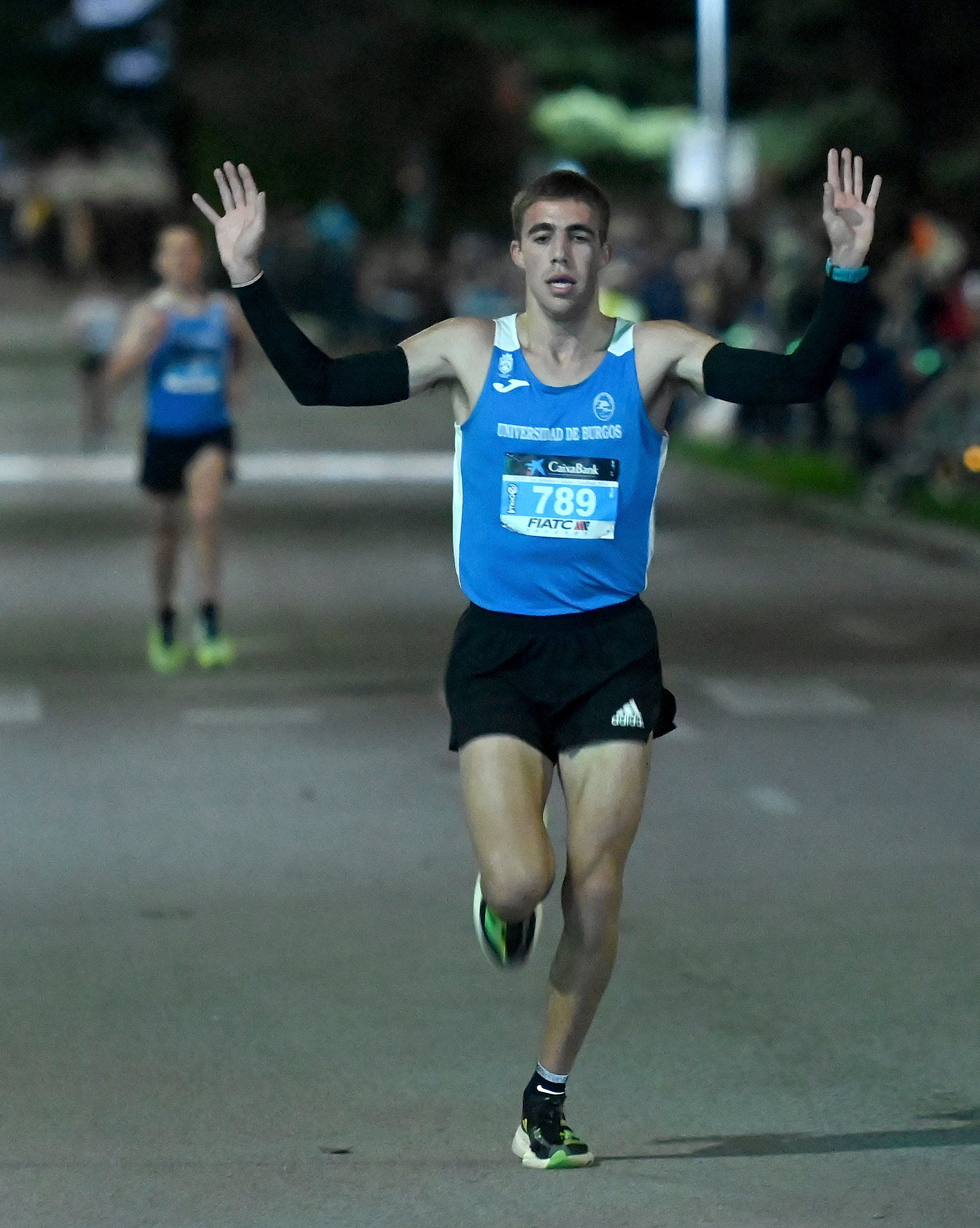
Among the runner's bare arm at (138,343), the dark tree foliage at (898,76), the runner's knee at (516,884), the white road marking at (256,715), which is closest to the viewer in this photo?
the runner's knee at (516,884)

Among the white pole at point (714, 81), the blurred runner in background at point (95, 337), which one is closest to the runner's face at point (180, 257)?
the blurred runner in background at point (95, 337)

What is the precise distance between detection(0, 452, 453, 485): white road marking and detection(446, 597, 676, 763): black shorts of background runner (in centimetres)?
1988

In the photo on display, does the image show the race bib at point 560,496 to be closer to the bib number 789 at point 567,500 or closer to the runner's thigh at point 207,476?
the bib number 789 at point 567,500

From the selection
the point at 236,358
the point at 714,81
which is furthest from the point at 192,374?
the point at 714,81

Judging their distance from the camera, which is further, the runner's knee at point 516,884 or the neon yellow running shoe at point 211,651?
the neon yellow running shoe at point 211,651

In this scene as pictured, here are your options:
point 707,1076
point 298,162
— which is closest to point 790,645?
point 707,1076

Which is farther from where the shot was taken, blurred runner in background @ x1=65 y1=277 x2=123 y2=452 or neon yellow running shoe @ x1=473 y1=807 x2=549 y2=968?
blurred runner in background @ x1=65 y1=277 x2=123 y2=452

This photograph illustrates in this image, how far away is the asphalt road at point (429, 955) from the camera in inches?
229

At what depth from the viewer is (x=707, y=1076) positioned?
6668 millimetres

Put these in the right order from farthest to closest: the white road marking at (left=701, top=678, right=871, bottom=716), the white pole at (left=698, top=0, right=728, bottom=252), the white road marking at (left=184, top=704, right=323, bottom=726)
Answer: the white pole at (left=698, top=0, right=728, bottom=252)
the white road marking at (left=701, top=678, right=871, bottom=716)
the white road marking at (left=184, top=704, right=323, bottom=726)

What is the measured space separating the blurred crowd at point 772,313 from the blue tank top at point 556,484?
5.50 feet

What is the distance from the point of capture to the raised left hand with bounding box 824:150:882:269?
19.4ft

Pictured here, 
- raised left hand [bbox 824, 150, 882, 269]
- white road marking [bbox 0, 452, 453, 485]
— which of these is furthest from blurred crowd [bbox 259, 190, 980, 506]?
raised left hand [bbox 824, 150, 882, 269]

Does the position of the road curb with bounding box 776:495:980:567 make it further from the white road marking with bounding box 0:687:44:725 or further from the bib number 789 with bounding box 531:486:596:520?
the bib number 789 with bounding box 531:486:596:520
